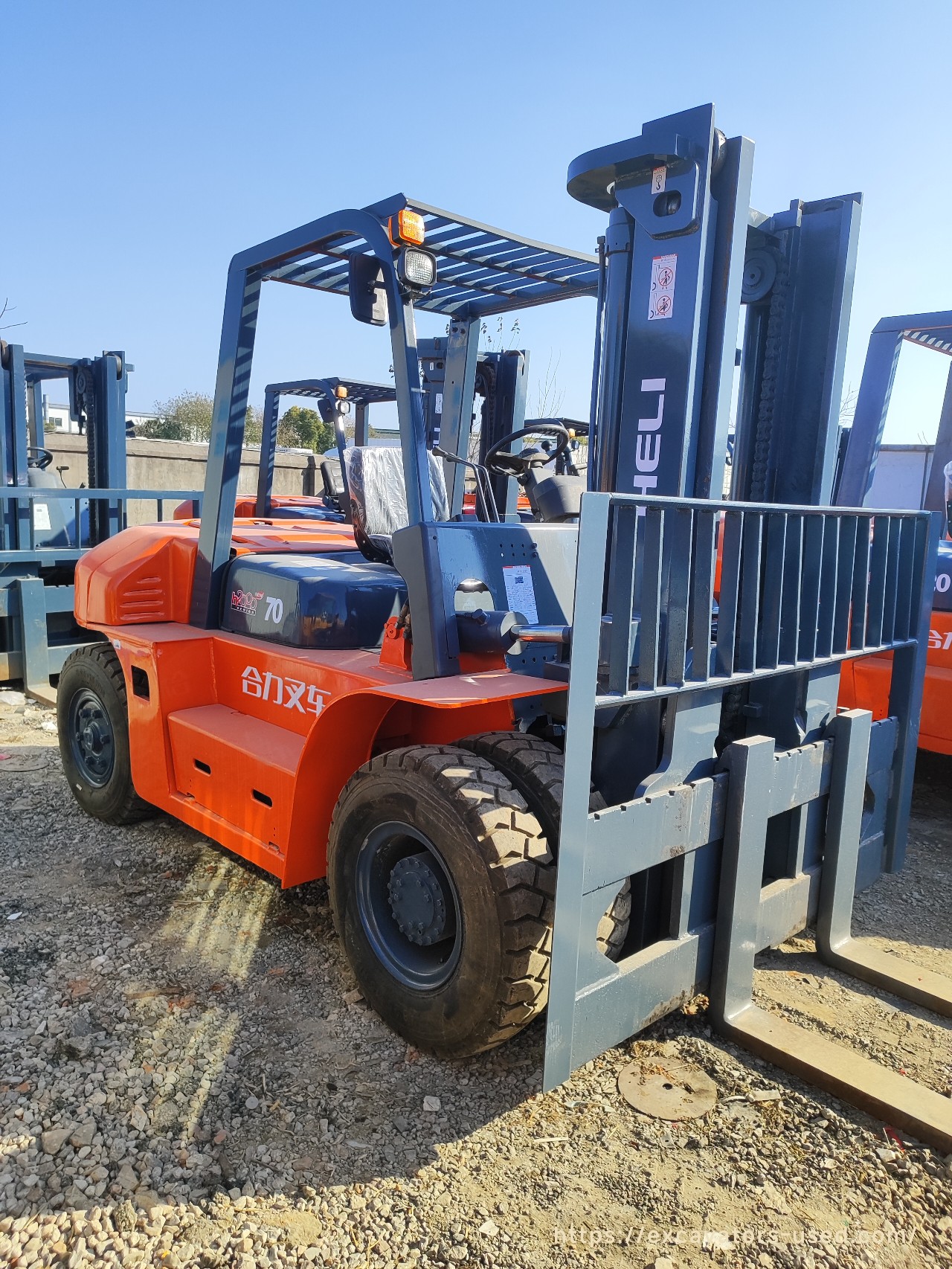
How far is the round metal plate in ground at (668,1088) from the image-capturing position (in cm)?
236

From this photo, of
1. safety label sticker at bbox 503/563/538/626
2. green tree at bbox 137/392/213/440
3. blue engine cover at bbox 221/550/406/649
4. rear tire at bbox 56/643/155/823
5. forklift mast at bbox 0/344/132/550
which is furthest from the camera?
green tree at bbox 137/392/213/440

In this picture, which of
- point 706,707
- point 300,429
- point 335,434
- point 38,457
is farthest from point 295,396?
point 300,429

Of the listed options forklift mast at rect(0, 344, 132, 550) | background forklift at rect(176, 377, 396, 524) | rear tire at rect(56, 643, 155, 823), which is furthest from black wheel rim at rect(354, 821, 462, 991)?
forklift mast at rect(0, 344, 132, 550)

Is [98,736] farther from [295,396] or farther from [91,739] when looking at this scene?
[295,396]

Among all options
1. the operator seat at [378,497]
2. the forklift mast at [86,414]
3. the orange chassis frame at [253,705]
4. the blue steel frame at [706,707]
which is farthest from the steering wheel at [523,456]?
the forklift mast at [86,414]

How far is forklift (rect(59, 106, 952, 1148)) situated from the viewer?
2295mm

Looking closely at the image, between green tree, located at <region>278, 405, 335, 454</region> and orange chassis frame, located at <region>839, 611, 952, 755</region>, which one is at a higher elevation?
green tree, located at <region>278, 405, 335, 454</region>

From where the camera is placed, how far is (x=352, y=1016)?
9.18 feet

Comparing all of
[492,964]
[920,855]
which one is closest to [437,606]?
[492,964]

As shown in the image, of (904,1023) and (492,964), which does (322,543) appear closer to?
(492,964)

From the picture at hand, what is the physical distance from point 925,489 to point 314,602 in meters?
4.15

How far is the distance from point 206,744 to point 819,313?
2656 millimetres

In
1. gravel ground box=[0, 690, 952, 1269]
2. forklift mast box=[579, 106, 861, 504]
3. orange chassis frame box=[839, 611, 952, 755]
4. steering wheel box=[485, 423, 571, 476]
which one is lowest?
gravel ground box=[0, 690, 952, 1269]

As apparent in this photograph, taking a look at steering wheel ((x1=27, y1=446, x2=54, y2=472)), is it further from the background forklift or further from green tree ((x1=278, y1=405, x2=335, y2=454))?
green tree ((x1=278, y1=405, x2=335, y2=454))
